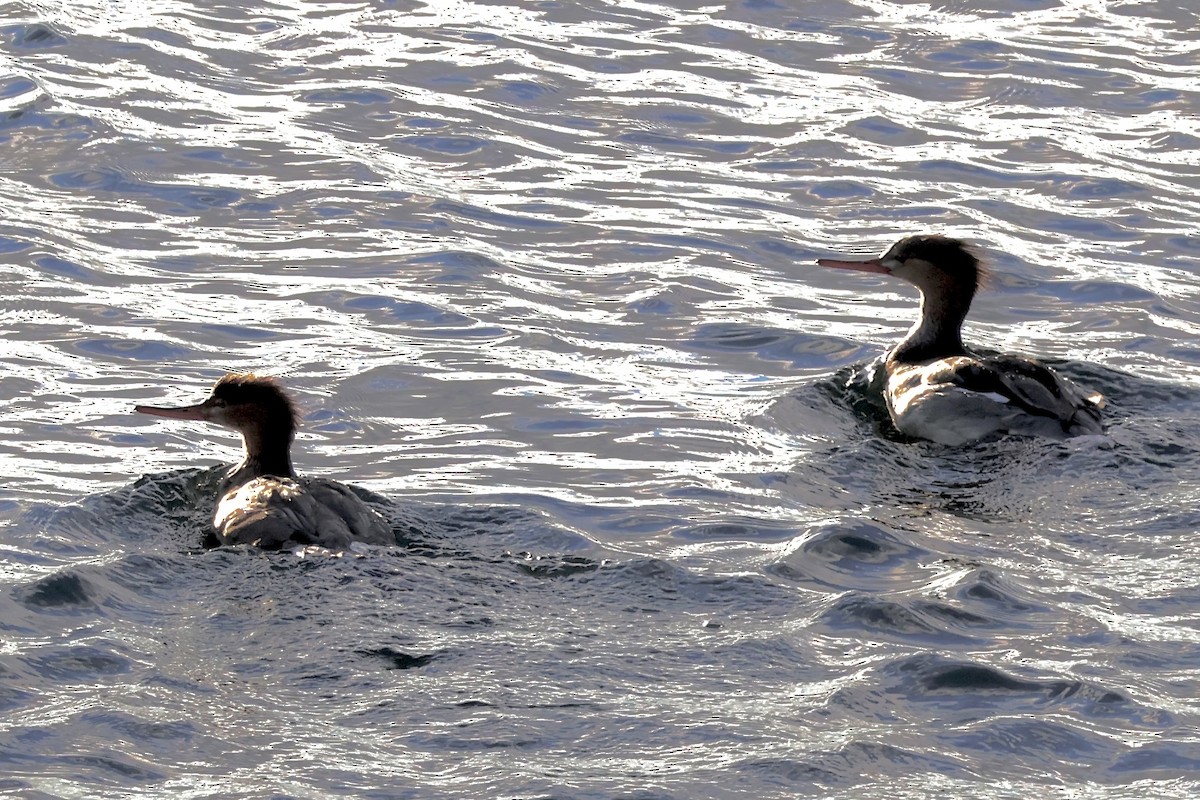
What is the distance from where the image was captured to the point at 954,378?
1365 centimetres

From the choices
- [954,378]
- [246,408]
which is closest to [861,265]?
[954,378]

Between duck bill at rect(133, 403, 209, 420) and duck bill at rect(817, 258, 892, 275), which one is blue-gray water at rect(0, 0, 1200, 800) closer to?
duck bill at rect(133, 403, 209, 420)

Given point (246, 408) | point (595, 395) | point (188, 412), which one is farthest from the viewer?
point (595, 395)

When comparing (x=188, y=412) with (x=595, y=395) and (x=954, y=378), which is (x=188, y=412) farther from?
(x=954, y=378)

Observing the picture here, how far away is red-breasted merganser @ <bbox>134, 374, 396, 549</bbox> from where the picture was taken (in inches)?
420

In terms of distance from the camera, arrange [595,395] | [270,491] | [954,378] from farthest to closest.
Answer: [954,378]
[595,395]
[270,491]

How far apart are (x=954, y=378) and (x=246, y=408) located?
4633 mm

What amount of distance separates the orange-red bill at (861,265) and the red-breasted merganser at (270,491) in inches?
173

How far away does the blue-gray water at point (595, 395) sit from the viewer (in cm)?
875

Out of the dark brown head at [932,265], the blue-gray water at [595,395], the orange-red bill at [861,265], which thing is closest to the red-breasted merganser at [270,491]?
the blue-gray water at [595,395]

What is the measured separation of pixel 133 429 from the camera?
1285 centimetres

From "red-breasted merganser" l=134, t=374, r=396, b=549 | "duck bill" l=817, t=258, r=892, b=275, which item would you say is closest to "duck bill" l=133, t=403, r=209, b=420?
"red-breasted merganser" l=134, t=374, r=396, b=549

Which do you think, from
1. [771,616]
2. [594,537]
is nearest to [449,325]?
[594,537]

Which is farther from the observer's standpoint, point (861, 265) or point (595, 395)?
point (861, 265)
